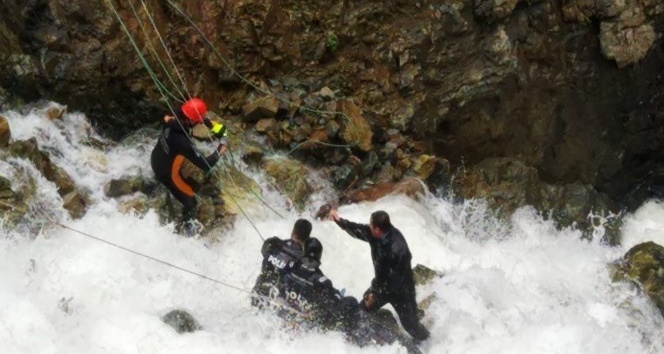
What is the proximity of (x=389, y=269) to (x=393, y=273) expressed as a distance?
0.17 feet

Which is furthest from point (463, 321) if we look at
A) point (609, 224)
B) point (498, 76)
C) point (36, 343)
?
point (609, 224)

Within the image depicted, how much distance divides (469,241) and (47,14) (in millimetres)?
6178

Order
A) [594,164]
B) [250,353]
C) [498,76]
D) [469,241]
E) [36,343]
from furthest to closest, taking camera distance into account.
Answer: [594,164] → [498,76] → [469,241] → [250,353] → [36,343]

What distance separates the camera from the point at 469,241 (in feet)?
34.7

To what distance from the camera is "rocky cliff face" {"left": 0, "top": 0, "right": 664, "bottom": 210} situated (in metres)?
9.52

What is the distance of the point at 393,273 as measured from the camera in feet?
22.9

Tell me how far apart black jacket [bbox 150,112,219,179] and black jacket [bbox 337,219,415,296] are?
7.07 feet

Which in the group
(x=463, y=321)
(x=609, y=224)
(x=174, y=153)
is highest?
(x=174, y=153)

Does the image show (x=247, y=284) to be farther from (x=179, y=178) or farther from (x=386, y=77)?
(x=386, y=77)

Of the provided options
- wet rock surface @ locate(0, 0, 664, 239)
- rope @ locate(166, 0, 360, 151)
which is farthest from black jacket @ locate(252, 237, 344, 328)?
rope @ locate(166, 0, 360, 151)

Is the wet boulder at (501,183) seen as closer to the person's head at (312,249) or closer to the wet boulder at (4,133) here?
the person's head at (312,249)

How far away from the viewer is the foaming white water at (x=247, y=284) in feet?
22.3

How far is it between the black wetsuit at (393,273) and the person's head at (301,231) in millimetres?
456

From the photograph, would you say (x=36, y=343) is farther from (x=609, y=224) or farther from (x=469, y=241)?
(x=609, y=224)
